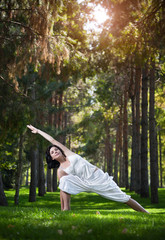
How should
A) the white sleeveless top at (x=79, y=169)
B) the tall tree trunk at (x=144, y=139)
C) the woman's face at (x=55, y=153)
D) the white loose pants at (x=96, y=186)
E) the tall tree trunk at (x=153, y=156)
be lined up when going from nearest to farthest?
the white loose pants at (x=96, y=186) < the white sleeveless top at (x=79, y=169) < the woman's face at (x=55, y=153) < the tall tree trunk at (x=153, y=156) < the tall tree trunk at (x=144, y=139)

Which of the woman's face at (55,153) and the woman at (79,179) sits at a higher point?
the woman's face at (55,153)

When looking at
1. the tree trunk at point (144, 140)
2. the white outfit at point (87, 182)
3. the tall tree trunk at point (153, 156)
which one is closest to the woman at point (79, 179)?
the white outfit at point (87, 182)

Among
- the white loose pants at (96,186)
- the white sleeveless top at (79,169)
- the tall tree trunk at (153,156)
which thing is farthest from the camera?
the tall tree trunk at (153,156)

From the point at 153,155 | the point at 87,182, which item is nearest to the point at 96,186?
the point at 87,182

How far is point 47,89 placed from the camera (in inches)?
808

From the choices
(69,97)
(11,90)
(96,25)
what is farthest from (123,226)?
(69,97)

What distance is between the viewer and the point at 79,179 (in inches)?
291

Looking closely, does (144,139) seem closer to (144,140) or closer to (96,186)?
(144,140)

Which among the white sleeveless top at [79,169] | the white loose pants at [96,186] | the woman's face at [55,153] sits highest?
the woman's face at [55,153]

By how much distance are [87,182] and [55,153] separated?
1.13m

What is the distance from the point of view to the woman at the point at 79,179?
286 inches

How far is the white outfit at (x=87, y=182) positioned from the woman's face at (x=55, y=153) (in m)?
0.30

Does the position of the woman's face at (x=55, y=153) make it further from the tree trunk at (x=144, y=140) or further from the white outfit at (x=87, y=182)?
the tree trunk at (x=144, y=140)

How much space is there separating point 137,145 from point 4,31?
1404 centimetres
